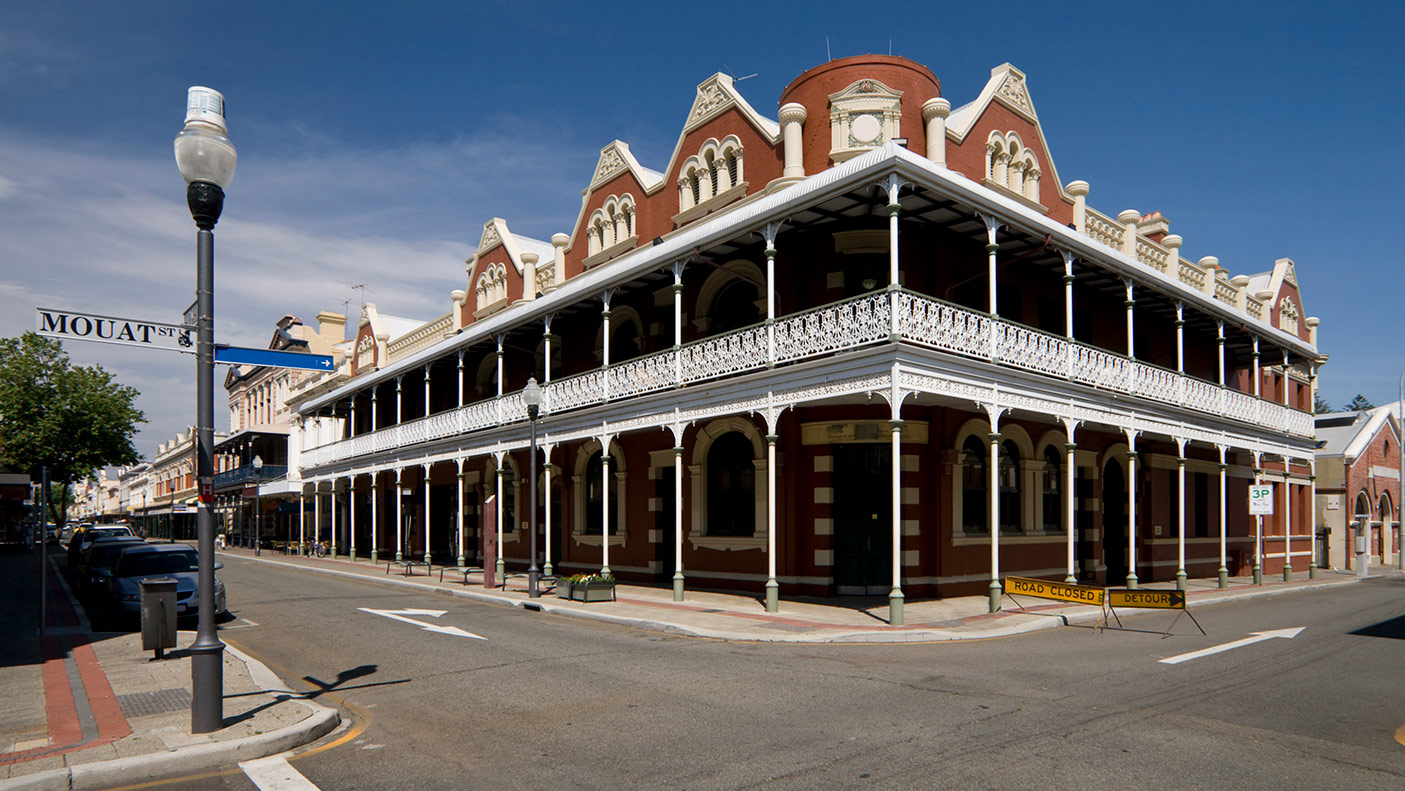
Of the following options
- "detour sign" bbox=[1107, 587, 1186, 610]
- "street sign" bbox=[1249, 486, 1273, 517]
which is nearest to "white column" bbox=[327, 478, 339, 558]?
"detour sign" bbox=[1107, 587, 1186, 610]

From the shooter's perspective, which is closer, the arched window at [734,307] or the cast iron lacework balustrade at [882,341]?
the cast iron lacework balustrade at [882,341]

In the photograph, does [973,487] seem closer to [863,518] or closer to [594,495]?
[863,518]

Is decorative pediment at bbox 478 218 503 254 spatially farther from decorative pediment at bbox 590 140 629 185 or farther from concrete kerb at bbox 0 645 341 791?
concrete kerb at bbox 0 645 341 791

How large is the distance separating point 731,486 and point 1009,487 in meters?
6.09

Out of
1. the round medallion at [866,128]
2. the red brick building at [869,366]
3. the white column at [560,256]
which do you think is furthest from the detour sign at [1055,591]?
the white column at [560,256]

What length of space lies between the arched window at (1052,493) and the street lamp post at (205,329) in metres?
17.7

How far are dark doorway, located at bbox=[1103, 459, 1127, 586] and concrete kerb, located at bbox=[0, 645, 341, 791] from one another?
68.0 ft

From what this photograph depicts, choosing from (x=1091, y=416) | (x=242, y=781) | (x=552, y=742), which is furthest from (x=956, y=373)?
(x=242, y=781)

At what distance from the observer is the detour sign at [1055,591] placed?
14156 millimetres

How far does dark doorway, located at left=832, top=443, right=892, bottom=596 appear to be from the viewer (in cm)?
1775

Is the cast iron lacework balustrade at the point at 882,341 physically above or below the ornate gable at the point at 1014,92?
below

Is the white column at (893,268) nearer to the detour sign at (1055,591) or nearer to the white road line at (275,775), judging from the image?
the detour sign at (1055,591)

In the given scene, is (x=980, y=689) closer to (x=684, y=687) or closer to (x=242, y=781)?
(x=684, y=687)

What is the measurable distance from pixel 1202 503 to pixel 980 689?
21.9 m
